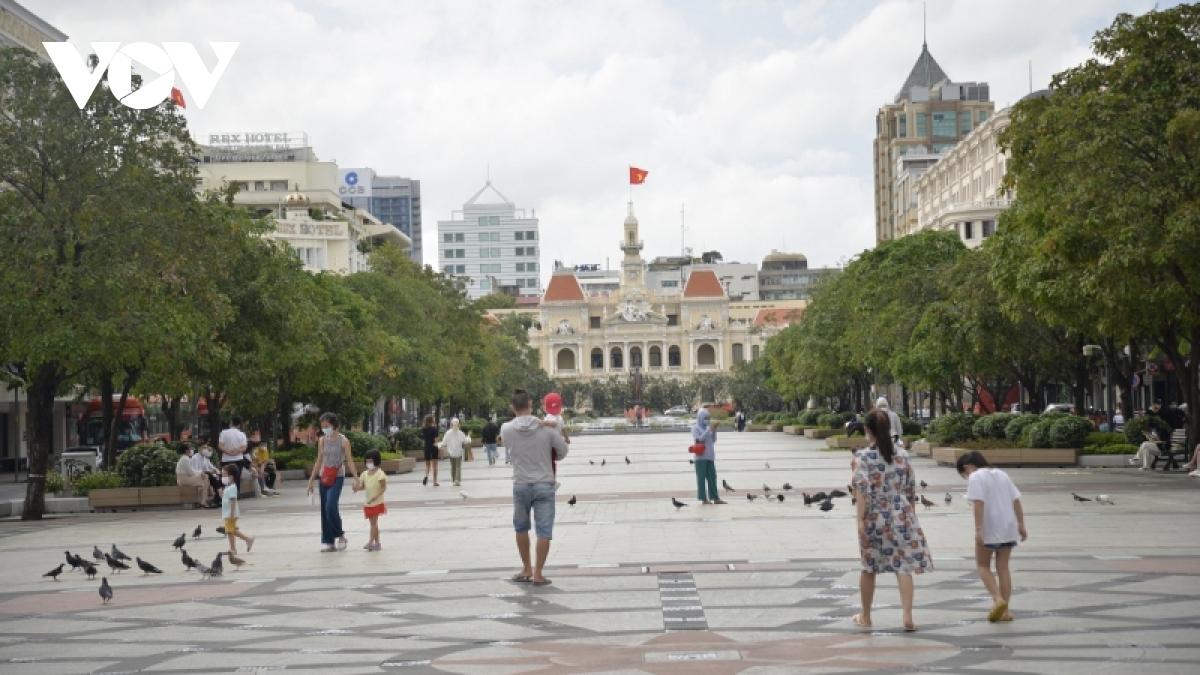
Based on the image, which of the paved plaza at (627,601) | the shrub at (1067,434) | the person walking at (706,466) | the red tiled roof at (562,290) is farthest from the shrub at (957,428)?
the red tiled roof at (562,290)

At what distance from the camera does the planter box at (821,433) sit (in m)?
62.3

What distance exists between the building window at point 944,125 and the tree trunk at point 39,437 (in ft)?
381

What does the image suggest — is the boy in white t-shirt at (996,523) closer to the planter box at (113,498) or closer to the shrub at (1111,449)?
the planter box at (113,498)

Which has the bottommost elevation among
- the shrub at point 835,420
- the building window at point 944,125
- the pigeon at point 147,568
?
the pigeon at point 147,568

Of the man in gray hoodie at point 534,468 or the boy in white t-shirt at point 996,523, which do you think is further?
the man in gray hoodie at point 534,468

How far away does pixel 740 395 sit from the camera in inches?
4624

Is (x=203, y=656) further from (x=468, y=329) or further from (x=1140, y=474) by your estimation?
(x=468, y=329)

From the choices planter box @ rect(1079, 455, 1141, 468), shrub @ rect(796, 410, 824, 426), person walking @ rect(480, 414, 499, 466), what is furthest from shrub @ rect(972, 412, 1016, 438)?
shrub @ rect(796, 410, 824, 426)

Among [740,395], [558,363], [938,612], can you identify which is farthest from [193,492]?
[558,363]

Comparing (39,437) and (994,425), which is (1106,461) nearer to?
(994,425)

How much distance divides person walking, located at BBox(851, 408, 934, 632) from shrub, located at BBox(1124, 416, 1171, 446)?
77.2ft

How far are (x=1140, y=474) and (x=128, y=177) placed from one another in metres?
20.2

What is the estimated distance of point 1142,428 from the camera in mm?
34562

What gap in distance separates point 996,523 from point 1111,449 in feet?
78.3
